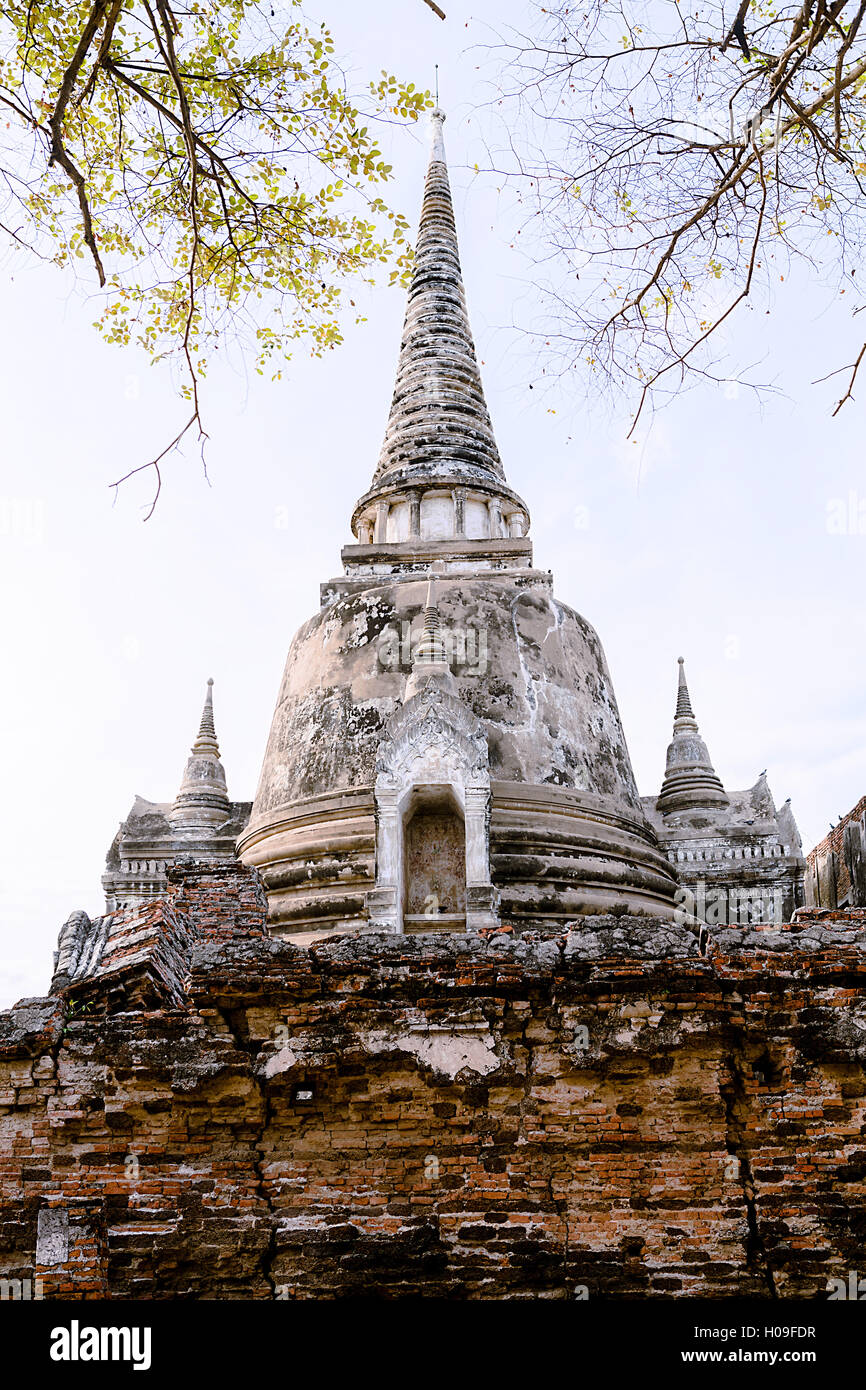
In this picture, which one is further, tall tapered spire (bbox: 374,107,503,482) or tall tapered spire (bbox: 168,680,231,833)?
tall tapered spire (bbox: 168,680,231,833)

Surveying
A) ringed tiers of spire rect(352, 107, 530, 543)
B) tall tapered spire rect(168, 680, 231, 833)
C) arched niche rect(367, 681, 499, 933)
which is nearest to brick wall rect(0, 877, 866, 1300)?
arched niche rect(367, 681, 499, 933)

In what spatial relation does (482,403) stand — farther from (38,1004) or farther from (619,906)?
(38,1004)

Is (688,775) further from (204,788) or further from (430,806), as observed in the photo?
(430,806)

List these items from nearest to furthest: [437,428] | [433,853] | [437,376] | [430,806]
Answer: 1. [433,853]
2. [430,806]
3. [437,428]
4. [437,376]

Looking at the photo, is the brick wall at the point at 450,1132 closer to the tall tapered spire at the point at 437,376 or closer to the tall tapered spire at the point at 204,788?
the tall tapered spire at the point at 437,376

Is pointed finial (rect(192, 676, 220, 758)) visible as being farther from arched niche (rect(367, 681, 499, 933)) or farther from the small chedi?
the small chedi

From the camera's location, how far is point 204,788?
22.0 meters

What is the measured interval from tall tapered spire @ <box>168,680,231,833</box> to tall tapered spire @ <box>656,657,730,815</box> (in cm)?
859

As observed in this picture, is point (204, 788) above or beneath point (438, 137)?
beneath

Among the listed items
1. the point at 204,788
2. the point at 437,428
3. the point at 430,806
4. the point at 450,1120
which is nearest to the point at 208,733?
the point at 204,788

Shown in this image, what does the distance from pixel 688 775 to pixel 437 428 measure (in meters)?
8.40

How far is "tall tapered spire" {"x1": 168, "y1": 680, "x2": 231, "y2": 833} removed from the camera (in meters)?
20.9

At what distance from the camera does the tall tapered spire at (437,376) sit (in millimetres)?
18250
